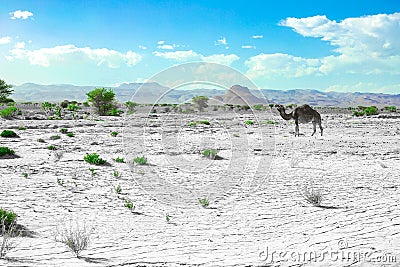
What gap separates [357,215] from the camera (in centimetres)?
800

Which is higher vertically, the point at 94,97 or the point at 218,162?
the point at 94,97

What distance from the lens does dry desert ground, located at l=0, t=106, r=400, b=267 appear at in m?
5.99

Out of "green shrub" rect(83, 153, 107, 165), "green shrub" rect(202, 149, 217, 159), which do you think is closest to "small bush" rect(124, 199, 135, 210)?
Result: "green shrub" rect(83, 153, 107, 165)

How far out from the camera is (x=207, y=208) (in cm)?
897

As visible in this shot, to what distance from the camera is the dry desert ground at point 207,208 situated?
5988 millimetres

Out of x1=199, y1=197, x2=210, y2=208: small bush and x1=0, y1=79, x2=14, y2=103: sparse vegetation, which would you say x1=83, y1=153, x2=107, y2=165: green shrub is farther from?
x1=0, y1=79, x2=14, y2=103: sparse vegetation

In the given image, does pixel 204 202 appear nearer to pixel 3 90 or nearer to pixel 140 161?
pixel 140 161

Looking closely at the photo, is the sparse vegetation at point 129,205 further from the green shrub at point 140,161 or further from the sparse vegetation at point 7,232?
the green shrub at point 140,161

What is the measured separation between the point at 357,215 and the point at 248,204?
2.39m

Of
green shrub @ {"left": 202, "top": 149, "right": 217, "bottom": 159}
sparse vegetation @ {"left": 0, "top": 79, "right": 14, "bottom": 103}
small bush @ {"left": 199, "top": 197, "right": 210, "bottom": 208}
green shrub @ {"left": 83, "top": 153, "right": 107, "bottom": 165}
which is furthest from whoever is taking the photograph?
sparse vegetation @ {"left": 0, "top": 79, "right": 14, "bottom": 103}

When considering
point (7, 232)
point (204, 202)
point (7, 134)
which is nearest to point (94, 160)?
point (204, 202)

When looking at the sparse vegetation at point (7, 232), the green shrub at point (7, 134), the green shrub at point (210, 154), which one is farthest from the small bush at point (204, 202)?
the green shrub at point (7, 134)

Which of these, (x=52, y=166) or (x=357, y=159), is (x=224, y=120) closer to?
Answer: (x=357, y=159)

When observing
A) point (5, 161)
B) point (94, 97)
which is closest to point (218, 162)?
point (5, 161)
